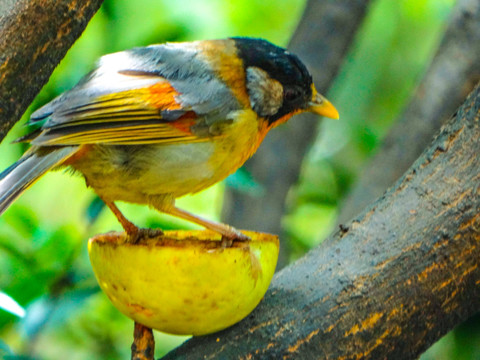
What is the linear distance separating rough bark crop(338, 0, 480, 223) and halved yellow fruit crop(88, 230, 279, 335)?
6.61ft

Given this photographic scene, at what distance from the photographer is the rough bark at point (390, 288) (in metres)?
2.34

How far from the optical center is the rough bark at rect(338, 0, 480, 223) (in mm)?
4188

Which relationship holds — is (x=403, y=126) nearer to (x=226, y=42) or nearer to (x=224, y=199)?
(x=224, y=199)

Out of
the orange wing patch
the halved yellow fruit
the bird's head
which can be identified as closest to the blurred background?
the bird's head

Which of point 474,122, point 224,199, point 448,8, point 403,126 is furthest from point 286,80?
point 448,8

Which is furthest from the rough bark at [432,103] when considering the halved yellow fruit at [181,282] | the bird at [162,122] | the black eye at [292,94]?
the halved yellow fruit at [181,282]

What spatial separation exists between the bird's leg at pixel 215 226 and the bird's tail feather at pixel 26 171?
50 cm

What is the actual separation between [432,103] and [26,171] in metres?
2.70

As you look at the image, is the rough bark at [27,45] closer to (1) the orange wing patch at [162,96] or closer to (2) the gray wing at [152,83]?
(2) the gray wing at [152,83]

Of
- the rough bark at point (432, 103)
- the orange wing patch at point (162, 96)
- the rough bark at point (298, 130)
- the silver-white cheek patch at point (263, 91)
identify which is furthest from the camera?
the rough bark at point (298, 130)

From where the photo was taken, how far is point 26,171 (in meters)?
2.47

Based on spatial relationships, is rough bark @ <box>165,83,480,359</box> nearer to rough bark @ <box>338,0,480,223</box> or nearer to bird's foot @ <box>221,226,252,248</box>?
bird's foot @ <box>221,226,252,248</box>

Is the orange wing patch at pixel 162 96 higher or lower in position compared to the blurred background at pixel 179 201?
higher

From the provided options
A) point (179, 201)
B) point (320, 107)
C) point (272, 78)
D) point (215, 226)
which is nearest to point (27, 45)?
point (215, 226)
